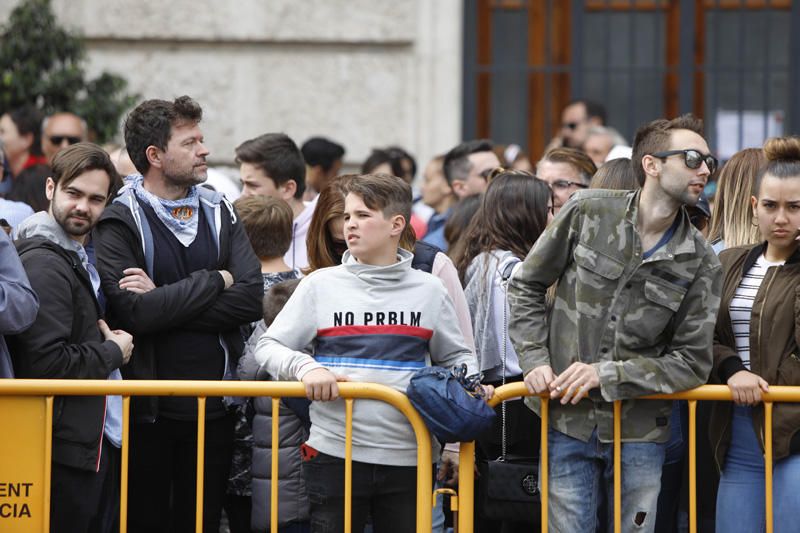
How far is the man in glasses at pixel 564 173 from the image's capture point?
6.66 metres

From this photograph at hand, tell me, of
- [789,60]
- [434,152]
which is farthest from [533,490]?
[789,60]

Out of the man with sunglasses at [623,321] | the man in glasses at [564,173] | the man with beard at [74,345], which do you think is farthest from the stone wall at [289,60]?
the man with sunglasses at [623,321]

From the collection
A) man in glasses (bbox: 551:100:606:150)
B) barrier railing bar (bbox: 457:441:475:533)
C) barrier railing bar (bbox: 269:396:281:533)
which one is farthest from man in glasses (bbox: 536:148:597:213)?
man in glasses (bbox: 551:100:606:150)

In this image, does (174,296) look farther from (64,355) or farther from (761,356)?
(761,356)

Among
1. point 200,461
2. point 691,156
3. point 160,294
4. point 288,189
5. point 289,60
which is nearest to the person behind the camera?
point 691,156

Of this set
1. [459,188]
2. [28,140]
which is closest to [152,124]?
[459,188]

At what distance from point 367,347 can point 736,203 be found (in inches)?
72.9

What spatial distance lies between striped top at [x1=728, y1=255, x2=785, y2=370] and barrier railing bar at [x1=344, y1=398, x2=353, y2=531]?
1500 mm

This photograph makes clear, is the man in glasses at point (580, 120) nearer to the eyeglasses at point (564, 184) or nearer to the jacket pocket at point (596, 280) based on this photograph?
the eyeglasses at point (564, 184)

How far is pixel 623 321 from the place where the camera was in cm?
490

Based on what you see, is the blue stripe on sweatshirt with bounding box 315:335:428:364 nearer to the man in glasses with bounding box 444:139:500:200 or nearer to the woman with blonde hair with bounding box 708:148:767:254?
the woman with blonde hair with bounding box 708:148:767:254

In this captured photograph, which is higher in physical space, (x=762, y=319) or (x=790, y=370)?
(x=762, y=319)

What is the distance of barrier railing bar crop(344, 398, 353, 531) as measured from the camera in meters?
4.89

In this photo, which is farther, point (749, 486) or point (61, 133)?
point (61, 133)
